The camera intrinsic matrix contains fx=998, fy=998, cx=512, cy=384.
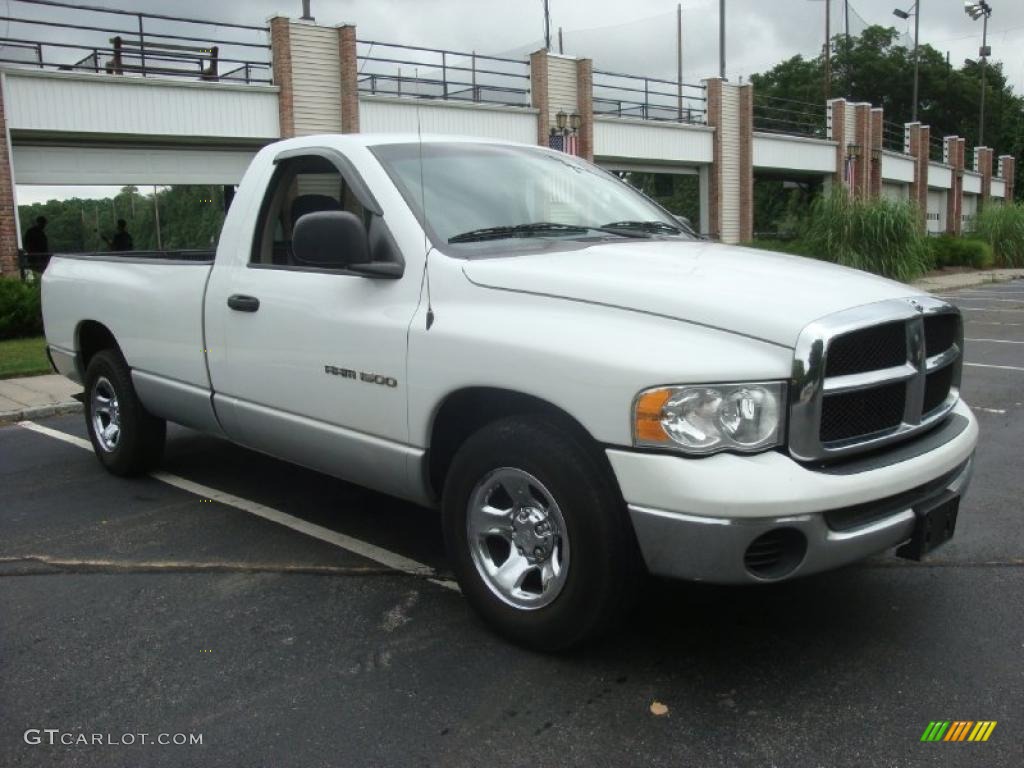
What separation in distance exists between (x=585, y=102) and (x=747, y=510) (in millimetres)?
30098

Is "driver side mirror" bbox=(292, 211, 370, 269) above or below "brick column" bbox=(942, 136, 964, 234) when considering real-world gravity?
below

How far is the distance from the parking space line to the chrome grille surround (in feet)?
6.05

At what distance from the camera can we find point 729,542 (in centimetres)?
303

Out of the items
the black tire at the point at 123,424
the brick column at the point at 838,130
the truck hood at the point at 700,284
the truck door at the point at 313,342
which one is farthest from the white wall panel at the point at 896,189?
the truck hood at the point at 700,284

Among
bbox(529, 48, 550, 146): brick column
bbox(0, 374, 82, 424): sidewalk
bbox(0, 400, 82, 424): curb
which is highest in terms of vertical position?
bbox(529, 48, 550, 146): brick column

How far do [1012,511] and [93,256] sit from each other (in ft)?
18.5

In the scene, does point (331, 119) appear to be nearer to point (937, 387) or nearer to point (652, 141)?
point (652, 141)

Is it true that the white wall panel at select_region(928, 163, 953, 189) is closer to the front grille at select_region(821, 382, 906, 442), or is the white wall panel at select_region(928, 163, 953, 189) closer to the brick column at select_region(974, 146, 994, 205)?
the brick column at select_region(974, 146, 994, 205)

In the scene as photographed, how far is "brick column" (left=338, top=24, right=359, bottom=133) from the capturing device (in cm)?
2520

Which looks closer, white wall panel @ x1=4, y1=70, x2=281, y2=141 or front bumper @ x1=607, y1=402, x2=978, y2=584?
front bumper @ x1=607, y1=402, x2=978, y2=584

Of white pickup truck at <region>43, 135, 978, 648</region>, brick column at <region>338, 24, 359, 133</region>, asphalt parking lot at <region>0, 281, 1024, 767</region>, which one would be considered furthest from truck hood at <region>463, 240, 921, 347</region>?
brick column at <region>338, 24, 359, 133</region>

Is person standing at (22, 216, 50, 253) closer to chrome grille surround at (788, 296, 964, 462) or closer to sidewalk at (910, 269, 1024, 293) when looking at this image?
sidewalk at (910, 269, 1024, 293)

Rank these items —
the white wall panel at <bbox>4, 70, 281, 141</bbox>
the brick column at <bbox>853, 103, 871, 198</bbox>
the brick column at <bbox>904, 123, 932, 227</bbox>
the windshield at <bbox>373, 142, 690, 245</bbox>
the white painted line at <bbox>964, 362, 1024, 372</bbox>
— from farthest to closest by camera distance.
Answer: the brick column at <bbox>904, 123, 932, 227</bbox>
the brick column at <bbox>853, 103, 871, 198</bbox>
the white wall panel at <bbox>4, 70, 281, 141</bbox>
the white painted line at <bbox>964, 362, 1024, 372</bbox>
the windshield at <bbox>373, 142, 690, 245</bbox>

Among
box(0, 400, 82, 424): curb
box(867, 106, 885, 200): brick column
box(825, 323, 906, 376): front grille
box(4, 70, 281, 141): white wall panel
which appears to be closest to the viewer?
box(825, 323, 906, 376): front grille
